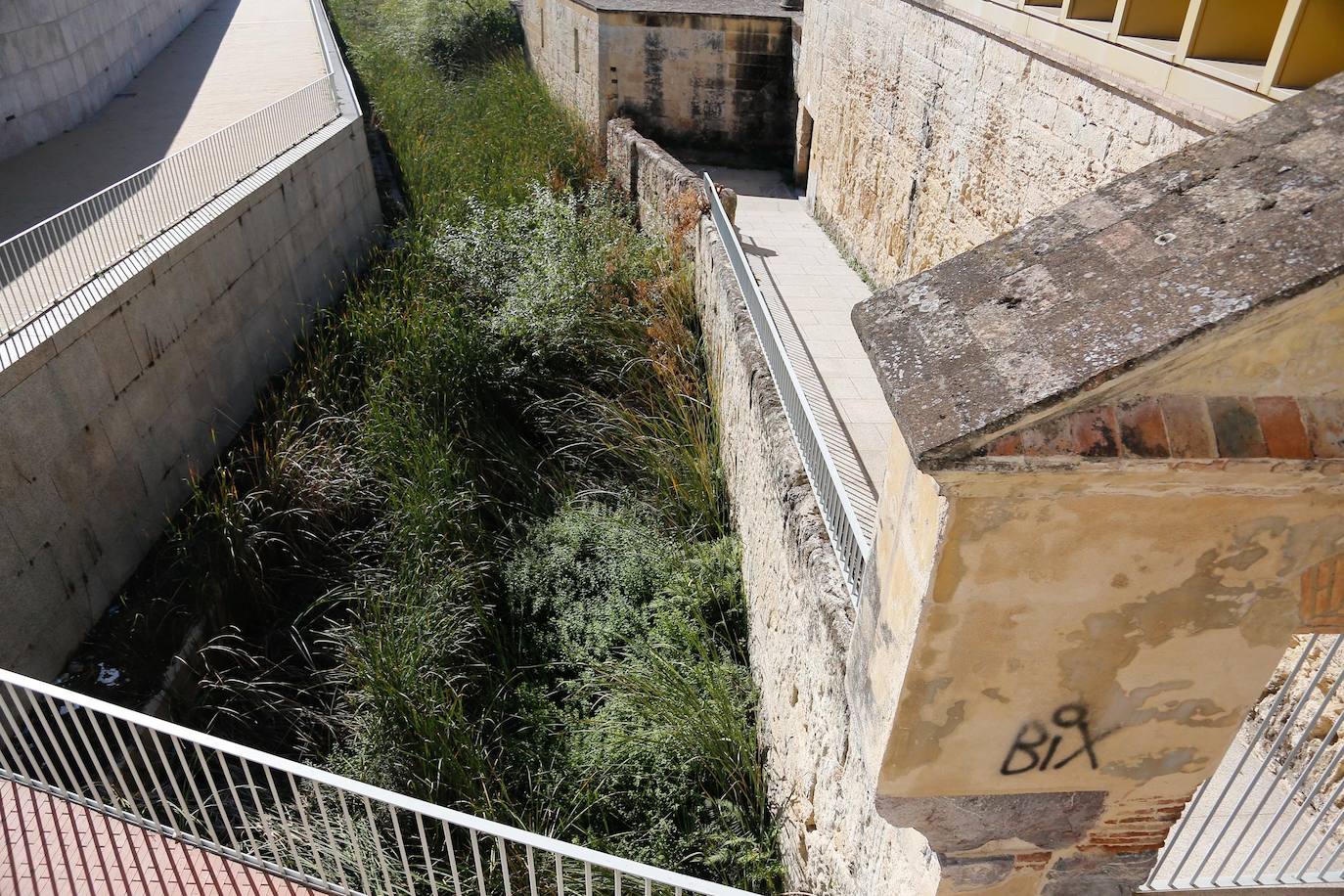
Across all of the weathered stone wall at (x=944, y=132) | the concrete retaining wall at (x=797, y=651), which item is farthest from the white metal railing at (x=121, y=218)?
the weathered stone wall at (x=944, y=132)

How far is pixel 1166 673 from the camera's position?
2.27 metres

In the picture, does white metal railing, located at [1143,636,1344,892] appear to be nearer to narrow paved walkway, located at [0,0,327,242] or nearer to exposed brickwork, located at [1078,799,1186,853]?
exposed brickwork, located at [1078,799,1186,853]

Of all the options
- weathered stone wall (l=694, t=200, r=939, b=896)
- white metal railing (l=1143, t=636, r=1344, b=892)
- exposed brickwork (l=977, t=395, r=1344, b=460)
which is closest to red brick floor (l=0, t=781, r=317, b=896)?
weathered stone wall (l=694, t=200, r=939, b=896)

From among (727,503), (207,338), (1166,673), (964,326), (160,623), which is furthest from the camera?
(207,338)

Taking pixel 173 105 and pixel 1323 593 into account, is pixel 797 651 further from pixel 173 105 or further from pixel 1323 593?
pixel 173 105

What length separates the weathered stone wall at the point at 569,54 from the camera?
651 inches

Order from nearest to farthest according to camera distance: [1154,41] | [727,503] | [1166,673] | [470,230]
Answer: [1166,673] → [1154,41] → [727,503] → [470,230]

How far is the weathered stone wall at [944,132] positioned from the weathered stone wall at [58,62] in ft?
35.8

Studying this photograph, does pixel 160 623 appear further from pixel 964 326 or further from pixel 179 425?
pixel 964 326

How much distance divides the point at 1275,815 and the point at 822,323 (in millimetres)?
7297

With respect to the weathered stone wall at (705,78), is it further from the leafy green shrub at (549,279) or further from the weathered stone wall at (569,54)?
the leafy green shrub at (549,279)

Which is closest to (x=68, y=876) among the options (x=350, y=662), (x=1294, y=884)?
(x=350, y=662)

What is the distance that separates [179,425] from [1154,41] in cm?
786

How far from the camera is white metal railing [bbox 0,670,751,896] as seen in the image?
3.31 meters
